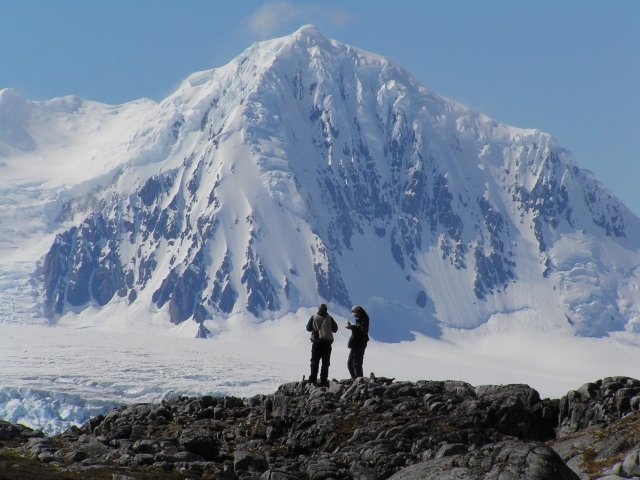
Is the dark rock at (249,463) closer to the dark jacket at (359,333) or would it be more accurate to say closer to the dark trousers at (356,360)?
the dark jacket at (359,333)

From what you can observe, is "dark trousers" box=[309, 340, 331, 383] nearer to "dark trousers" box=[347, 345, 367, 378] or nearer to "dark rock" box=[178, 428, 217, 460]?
"dark trousers" box=[347, 345, 367, 378]

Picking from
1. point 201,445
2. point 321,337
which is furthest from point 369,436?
point 321,337

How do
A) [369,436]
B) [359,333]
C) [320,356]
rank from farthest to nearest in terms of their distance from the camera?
[359,333] → [320,356] → [369,436]

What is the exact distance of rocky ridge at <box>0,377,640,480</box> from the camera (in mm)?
19000

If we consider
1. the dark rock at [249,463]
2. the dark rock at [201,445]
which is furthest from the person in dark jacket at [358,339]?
the dark rock at [249,463]

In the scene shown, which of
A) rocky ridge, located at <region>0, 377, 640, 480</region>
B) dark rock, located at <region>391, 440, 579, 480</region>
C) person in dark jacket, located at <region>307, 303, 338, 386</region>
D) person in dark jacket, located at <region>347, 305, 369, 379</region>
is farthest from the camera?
person in dark jacket, located at <region>347, 305, 369, 379</region>

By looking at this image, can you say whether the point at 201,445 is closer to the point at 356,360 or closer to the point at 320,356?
the point at 320,356

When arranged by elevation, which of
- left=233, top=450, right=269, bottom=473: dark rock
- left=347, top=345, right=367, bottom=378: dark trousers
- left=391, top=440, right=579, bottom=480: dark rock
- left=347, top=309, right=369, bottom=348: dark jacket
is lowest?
left=233, top=450, right=269, bottom=473: dark rock

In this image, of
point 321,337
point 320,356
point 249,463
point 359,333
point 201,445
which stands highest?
point 359,333

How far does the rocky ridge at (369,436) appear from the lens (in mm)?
19000

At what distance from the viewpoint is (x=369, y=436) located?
23.5 metres

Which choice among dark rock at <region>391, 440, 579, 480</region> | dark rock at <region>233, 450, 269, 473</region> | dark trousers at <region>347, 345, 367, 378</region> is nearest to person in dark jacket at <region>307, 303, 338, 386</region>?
dark trousers at <region>347, 345, 367, 378</region>

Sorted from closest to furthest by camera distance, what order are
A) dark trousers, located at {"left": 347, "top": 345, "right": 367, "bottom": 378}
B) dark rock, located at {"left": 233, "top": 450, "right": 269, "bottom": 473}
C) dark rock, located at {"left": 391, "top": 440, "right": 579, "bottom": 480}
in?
dark rock, located at {"left": 391, "top": 440, "right": 579, "bottom": 480}
dark rock, located at {"left": 233, "top": 450, "right": 269, "bottom": 473}
dark trousers, located at {"left": 347, "top": 345, "right": 367, "bottom": 378}

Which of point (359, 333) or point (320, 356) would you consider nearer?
point (320, 356)
